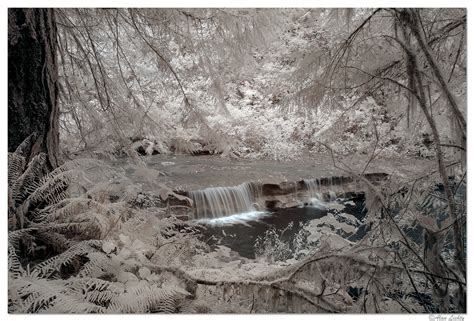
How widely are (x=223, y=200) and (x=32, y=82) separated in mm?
3421

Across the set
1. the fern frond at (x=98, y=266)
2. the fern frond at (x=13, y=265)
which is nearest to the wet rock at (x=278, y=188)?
the fern frond at (x=98, y=266)

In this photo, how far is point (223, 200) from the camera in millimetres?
5117

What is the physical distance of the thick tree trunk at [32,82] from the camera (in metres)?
1.95

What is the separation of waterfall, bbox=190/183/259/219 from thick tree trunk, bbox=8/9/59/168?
9.63ft

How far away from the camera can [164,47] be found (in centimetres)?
258

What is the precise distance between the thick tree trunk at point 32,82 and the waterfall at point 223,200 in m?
2.94

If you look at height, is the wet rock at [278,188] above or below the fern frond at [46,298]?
below

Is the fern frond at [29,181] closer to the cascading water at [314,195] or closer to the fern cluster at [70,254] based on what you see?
the fern cluster at [70,254]

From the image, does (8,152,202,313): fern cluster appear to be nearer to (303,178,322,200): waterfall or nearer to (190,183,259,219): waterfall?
(190,183,259,219): waterfall

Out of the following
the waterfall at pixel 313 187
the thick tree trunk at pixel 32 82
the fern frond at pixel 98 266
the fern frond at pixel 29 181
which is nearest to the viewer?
the fern frond at pixel 98 266

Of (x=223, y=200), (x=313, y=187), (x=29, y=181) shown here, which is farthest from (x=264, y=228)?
(x=29, y=181)

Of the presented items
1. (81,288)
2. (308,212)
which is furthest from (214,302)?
(308,212)

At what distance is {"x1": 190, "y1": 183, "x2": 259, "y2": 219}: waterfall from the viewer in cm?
→ 495

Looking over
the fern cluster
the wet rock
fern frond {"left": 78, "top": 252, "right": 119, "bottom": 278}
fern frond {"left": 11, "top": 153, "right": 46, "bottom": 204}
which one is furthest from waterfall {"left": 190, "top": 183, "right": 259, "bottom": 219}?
fern frond {"left": 78, "top": 252, "right": 119, "bottom": 278}
